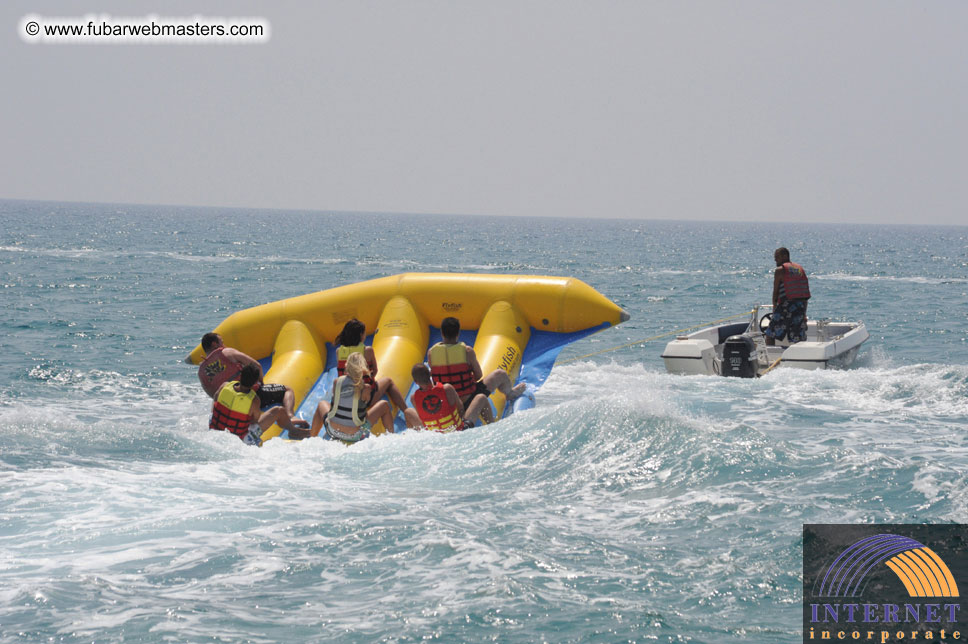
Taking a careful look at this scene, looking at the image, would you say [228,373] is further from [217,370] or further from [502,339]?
[502,339]

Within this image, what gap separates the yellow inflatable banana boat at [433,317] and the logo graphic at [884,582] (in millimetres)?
3797

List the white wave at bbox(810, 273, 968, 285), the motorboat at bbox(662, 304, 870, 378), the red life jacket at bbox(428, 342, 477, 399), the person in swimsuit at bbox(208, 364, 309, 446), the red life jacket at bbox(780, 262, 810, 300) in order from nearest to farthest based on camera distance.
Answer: the person in swimsuit at bbox(208, 364, 309, 446)
the red life jacket at bbox(428, 342, 477, 399)
the red life jacket at bbox(780, 262, 810, 300)
the motorboat at bbox(662, 304, 870, 378)
the white wave at bbox(810, 273, 968, 285)

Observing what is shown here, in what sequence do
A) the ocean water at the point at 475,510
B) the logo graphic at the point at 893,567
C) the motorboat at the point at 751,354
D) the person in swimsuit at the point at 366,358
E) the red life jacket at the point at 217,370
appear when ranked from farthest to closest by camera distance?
the motorboat at the point at 751,354 < the red life jacket at the point at 217,370 < the person in swimsuit at the point at 366,358 < the logo graphic at the point at 893,567 < the ocean water at the point at 475,510

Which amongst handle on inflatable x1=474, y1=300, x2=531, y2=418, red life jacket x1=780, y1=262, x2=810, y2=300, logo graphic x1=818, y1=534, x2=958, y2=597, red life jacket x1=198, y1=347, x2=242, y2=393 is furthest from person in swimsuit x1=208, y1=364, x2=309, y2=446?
red life jacket x1=780, y1=262, x2=810, y2=300

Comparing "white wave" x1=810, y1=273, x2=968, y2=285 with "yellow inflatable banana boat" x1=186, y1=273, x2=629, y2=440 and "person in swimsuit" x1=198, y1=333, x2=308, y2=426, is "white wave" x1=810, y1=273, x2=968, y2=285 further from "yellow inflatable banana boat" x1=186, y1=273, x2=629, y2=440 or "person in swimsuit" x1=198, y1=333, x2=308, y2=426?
"person in swimsuit" x1=198, y1=333, x2=308, y2=426

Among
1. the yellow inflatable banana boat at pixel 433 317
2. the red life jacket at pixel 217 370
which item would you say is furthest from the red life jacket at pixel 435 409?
the yellow inflatable banana boat at pixel 433 317

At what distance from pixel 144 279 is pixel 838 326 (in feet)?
64.4

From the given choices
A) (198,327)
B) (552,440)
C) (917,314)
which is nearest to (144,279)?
(198,327)

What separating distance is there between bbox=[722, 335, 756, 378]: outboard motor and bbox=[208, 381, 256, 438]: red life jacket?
561 centimetres

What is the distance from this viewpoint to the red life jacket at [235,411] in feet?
20.4

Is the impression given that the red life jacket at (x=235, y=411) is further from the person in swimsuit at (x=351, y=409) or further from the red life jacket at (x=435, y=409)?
the red life jacket at (x=435, y=409)

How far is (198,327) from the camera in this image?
16.4 m

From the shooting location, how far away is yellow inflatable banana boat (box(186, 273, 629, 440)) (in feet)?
27.0

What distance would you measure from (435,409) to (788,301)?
17.1ft
